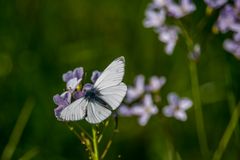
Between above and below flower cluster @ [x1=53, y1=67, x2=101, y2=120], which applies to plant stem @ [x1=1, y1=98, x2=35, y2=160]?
below

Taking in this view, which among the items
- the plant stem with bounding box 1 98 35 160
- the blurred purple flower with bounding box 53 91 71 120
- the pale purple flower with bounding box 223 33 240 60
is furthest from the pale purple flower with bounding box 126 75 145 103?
the blurred purple flower with bounding box 53 91 71 120

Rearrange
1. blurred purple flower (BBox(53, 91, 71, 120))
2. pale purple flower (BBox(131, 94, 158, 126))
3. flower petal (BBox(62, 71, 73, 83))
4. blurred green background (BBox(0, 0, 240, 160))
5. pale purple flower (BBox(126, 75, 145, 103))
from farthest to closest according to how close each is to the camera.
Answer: blurred green background (BBox(0, 0, 240, 160)), pale purple flower (BBox(126, 75, 145, 103)), pale purple flower (BBox(131, 94, 158, 126)), flower petal (BBox(62, 71, 73, 83)), blurred purple flower (BBox(53, 91, 71, 120))

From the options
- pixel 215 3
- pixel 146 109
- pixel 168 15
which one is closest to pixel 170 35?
pixel 168 15

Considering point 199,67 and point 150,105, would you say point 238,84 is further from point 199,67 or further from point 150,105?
point 150,105

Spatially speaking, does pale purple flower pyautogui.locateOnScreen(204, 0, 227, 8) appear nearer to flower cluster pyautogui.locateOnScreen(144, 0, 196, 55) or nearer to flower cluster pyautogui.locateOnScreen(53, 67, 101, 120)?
flower cluster pyautogui.locateOnScreen(144, 0, 196, 55)

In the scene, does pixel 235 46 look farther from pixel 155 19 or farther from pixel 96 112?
pixel 96 112

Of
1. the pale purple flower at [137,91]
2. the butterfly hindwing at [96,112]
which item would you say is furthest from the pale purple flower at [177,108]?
the butterfly hindwing at [96,112]
